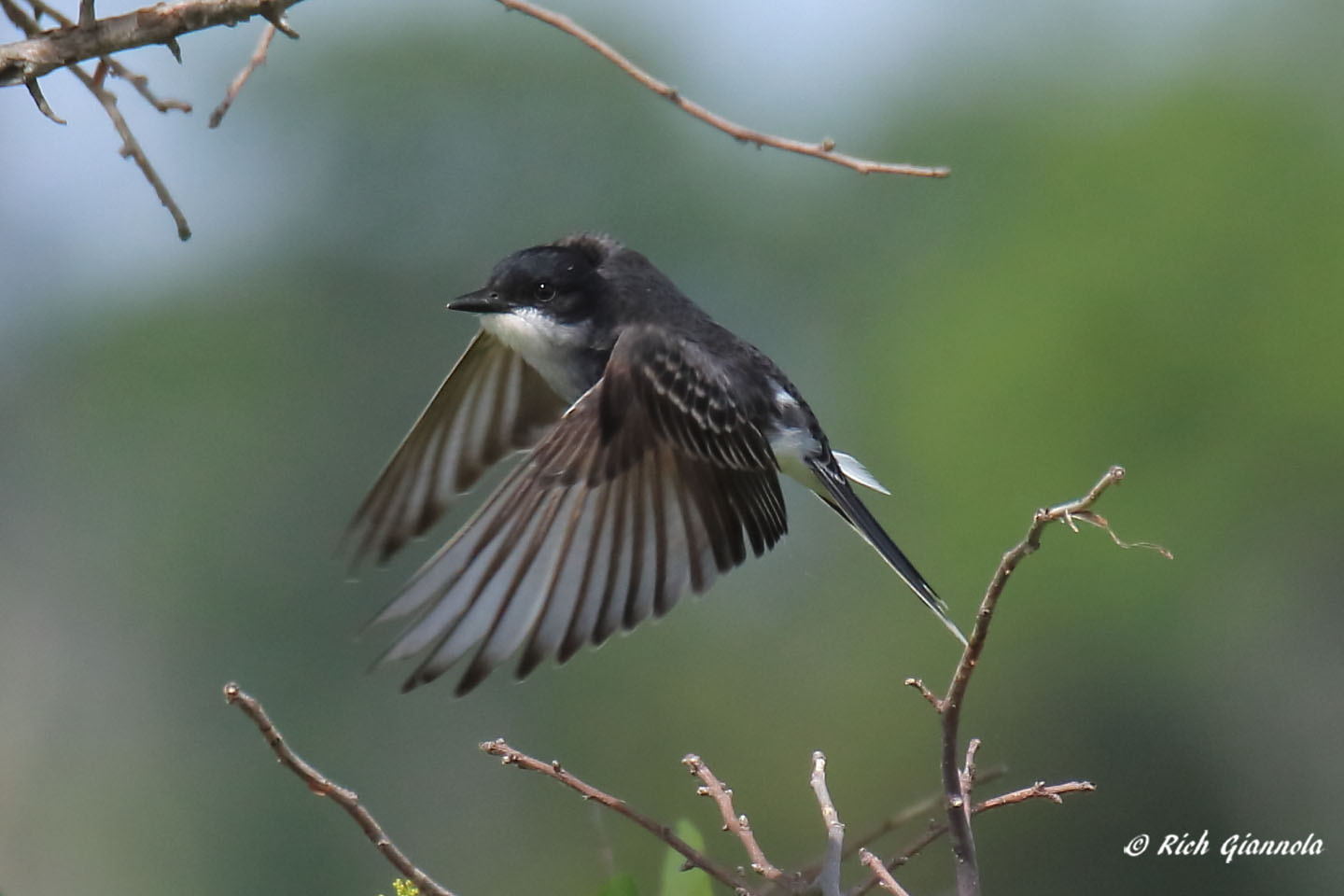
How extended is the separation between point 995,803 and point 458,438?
2084 millimetres

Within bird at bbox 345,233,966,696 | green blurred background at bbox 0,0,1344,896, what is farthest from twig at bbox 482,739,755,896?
green blurred background at bbox 0,0,1344,896

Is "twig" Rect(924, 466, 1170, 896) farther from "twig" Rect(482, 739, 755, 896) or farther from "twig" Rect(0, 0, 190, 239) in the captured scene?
"twig" Rect(0, 0, 190, 239)

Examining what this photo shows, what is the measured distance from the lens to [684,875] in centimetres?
212

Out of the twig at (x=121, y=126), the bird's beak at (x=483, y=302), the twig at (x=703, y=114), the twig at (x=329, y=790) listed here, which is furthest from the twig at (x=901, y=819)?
the bird's beak at (x=483, y=302)

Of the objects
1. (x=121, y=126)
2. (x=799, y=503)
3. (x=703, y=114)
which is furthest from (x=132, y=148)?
(x=799, y=503)

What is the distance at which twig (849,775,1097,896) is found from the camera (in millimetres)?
1688

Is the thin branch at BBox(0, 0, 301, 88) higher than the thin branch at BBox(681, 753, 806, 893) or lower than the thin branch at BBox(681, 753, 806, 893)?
higher

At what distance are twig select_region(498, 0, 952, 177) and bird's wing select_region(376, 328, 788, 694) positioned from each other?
776 millimetres

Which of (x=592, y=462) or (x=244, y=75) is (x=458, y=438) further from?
(x=244, y=75)

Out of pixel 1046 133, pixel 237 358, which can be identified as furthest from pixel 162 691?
pixel 1046 133

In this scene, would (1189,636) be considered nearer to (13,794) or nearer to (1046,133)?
(1046,133)

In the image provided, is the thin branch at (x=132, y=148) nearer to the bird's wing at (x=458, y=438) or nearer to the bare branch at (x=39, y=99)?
the bare branch at (x=39, y=99)

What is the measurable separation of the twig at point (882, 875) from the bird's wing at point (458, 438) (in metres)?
1.95

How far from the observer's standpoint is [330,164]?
1314 inches
